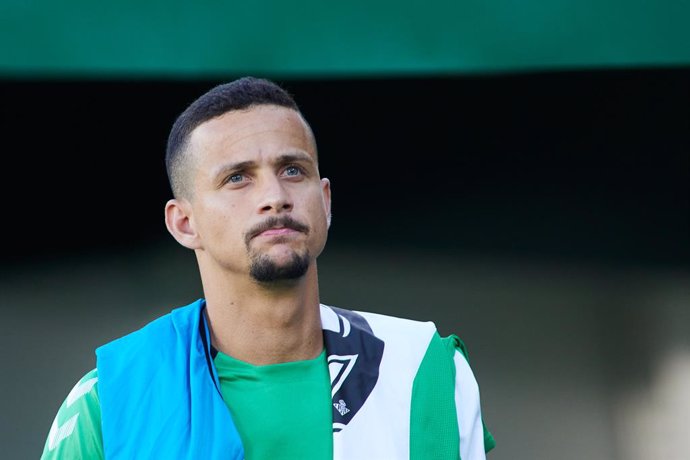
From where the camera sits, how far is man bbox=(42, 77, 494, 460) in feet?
7.77

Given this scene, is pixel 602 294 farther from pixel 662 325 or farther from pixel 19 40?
pixel 19 40

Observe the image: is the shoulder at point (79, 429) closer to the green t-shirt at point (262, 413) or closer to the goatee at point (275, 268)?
the green t-shirt at point (262, 413)

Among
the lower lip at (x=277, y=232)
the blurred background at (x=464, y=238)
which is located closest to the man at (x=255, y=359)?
the lower lip at (x=277, y=232)

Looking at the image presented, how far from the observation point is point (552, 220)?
437 cm

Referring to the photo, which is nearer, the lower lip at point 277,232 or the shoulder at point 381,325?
the lower lip at point 277,232

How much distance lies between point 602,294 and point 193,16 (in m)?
1.93

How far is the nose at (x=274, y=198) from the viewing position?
237cm

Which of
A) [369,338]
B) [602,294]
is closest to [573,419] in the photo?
[602,294]

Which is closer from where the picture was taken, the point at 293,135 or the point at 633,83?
the point at 293,135

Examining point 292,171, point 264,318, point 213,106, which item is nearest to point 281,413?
point 264,318

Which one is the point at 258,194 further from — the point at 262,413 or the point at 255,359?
the point at 262,413

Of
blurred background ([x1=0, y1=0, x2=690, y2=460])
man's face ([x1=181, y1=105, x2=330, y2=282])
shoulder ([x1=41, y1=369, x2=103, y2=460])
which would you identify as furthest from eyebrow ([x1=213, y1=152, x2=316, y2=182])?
blurred background ([x1=0, y1=0, x2=690, y2=460])

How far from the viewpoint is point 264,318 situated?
2.47 meters

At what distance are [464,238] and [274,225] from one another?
2131mm
